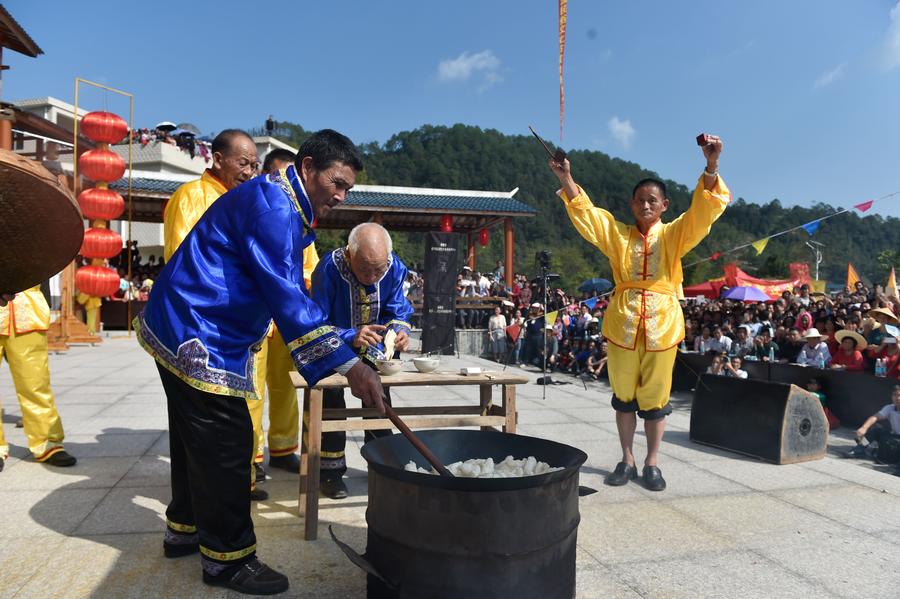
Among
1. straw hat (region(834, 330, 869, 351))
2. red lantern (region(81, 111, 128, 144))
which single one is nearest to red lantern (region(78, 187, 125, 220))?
red lantern (region(81, 111, 128, 144))

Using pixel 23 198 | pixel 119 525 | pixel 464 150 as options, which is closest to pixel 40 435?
pixel 119 525

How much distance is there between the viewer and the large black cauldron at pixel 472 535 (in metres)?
1.73

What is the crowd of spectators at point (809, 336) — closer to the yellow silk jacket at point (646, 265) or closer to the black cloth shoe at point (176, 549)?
the yellow silk jacket at point (646, 265)

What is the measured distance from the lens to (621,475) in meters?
3.68

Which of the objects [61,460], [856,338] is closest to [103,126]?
[61,460]

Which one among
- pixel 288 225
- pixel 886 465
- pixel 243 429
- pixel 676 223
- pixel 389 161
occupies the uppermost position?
pixel 389 161

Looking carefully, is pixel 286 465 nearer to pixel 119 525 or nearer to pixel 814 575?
pixel 119 525

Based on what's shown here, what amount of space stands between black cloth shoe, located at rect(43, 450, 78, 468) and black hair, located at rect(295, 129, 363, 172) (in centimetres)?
284

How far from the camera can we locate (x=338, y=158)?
2.22m

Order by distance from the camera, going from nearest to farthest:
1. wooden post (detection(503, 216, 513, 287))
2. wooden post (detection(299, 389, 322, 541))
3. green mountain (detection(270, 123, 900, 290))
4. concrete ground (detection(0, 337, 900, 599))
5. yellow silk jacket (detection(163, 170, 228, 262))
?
concrete ground (detection(0, 337, 900, 599)), wooden post (detection(299, 389, 322, 541)), yellow silk jacket (detection(163, 170, 228, 262)), wooden post (detection(503, 216, 513, 287)), green mountain (detection(270, 123, 900, 290))

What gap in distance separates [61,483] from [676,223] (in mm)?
4012

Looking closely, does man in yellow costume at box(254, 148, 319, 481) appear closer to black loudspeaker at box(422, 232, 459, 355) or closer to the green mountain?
black loudspeaker at box(422, 232, 459, 355)

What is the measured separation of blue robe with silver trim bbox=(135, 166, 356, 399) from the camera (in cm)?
202

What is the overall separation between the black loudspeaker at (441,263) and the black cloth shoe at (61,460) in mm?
8424
